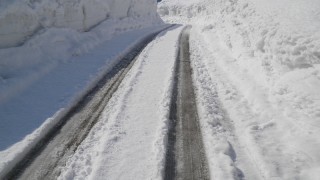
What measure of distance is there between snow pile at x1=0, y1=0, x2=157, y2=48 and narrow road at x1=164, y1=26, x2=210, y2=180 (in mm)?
6228

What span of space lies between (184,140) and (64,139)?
283cm

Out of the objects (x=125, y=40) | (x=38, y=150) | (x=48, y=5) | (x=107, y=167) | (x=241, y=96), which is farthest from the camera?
(x=125, y=40)

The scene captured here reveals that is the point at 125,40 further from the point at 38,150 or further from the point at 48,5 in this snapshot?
the point at 38,150

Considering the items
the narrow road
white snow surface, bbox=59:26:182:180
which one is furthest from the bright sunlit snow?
the narrow road

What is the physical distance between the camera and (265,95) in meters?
10.3

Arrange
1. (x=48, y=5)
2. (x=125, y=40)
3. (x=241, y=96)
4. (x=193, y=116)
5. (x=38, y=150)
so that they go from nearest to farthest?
(x=38, y=150), (x=193, y=116), (x=241, y=96), (x=48, y=5), (x=125, y=40)

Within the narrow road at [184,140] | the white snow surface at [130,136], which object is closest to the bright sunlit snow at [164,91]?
the white snow surface at [130,136]

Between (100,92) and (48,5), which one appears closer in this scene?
(100,92)

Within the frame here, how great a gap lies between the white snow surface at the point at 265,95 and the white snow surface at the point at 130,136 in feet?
3.82

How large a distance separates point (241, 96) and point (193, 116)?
7.47 ft

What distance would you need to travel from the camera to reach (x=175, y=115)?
9352 millimetres

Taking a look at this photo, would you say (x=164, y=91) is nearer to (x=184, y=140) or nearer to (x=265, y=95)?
(x=265, y=95)

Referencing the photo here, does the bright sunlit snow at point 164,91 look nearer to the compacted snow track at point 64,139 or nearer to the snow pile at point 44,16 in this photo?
the snow pile at point 44,16

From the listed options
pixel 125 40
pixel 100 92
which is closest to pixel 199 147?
pixel 100 92
